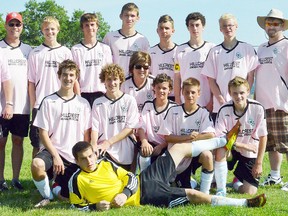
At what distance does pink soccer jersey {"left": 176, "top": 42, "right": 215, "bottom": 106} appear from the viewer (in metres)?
8.05

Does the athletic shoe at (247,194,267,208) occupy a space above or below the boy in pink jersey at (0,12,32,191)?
below

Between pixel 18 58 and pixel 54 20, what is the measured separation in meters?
0.81

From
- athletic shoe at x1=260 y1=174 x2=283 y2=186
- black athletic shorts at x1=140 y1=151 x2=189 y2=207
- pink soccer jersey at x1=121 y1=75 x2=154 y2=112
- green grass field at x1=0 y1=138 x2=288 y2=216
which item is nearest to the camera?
green grass field at x1=0 y1=138 x2=288 y2=216

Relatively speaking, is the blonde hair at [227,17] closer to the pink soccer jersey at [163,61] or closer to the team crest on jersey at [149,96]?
the pink soccer jersey at [163,61]

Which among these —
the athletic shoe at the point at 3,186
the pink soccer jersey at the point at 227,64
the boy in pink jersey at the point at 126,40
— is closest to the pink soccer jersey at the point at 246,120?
the pink soccer jersey at the point at 227,64

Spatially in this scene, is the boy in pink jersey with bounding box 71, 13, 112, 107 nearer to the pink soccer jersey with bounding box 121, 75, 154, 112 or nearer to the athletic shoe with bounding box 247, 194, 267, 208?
the pink soccer jersey with bounding box 121, 75, 154, 112

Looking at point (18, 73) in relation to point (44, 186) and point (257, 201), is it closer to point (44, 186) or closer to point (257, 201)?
point (44, 186)

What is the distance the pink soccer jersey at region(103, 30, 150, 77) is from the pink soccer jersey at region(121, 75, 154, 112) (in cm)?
44

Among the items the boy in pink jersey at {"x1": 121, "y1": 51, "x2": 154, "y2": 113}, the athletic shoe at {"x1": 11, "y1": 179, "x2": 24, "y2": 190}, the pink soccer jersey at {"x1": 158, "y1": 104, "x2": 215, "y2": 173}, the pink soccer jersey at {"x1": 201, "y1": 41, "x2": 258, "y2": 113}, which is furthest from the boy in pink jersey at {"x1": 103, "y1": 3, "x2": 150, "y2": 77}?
the athletic shoe at {"x1": 11, "y1": 179, "x2": 24, "y2": 190}

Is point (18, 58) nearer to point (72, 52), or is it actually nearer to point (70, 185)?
point (72, 52)

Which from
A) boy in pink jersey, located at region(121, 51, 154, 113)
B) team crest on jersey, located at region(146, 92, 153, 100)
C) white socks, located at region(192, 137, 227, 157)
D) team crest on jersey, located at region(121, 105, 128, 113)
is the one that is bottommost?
white socks, located at region(192, 137, 227, 157)

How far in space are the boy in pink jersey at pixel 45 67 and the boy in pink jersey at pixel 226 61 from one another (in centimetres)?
220

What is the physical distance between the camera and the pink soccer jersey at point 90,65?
7.91m

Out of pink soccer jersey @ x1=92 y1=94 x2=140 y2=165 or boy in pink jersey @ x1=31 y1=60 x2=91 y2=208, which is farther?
pink soccer jersey @ x1=92 y1=94 x2=140 y2=165
